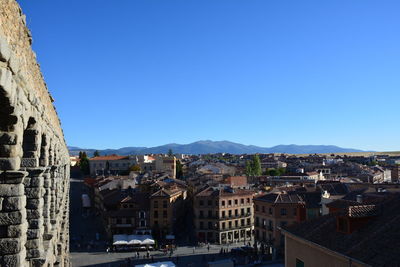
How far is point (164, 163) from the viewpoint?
4855 inches

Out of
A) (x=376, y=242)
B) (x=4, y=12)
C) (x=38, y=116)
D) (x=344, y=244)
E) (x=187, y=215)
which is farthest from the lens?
(x=187, y=215)

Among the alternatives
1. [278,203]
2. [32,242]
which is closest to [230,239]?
[278,203]

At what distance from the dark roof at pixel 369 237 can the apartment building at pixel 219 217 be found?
3708cm

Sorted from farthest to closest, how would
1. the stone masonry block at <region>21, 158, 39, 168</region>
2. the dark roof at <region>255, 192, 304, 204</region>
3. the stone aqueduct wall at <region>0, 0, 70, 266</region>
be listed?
1. the dark roof at <region>255, 192, 304, 204</region>
2. the stone masonry block at <region>21, 158, 39, 168</region>
3. the stone aqueduct wall at <region>0, 0, 70, 266</region>

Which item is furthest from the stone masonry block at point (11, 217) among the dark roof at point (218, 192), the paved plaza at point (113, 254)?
the dark roof at point (218, 192)

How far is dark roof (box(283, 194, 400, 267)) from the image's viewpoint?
1470 cm

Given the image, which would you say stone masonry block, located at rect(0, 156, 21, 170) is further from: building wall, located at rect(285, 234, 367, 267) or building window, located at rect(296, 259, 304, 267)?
building window, located at rect(296, 259, 304, 267)

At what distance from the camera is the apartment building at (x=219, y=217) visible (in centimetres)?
5759

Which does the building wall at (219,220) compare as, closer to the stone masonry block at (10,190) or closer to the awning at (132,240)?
the awning at (132,240)

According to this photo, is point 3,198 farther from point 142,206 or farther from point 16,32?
point 142,206

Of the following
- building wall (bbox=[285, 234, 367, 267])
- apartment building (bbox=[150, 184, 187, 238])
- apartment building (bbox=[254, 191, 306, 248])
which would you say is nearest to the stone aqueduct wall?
building wall (bbox=[285, 234, 367, 267])

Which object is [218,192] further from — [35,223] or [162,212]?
[35,223]

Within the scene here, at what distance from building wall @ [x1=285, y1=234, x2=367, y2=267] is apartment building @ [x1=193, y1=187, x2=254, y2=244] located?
36597 millimetres

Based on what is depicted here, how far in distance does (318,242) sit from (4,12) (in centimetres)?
1546
